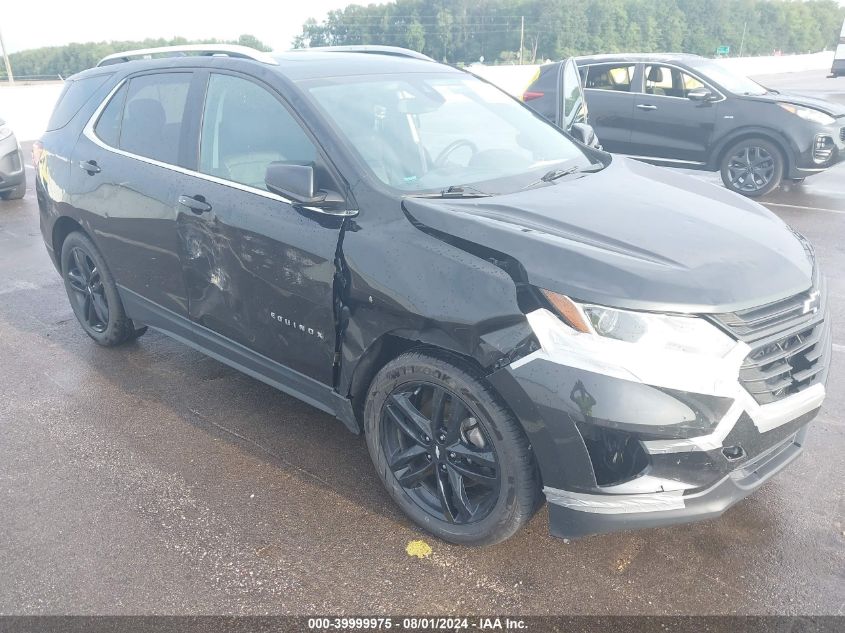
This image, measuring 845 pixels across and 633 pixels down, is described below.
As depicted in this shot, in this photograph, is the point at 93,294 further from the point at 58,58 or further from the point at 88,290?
the point at 58,58

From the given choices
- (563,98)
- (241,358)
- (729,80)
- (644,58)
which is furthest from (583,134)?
(729,80)

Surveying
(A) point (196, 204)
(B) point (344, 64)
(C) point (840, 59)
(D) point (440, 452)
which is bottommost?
(C) point (840, 59)

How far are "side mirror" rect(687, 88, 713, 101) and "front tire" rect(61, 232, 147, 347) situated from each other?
24.7ft

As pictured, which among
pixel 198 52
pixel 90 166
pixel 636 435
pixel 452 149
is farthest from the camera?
pixel 90 166

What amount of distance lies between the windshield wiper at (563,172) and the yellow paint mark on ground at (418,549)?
1.60m

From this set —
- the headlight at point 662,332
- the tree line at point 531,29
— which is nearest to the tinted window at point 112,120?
the headlight at point 662,332

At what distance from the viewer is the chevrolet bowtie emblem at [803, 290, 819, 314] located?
263 cm

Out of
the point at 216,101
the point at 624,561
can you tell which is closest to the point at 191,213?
the point at 216,101

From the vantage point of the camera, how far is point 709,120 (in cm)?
931

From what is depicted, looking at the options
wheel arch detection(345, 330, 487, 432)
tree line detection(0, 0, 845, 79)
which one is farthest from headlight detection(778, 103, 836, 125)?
tree line detection(0, 0, 845, 79)

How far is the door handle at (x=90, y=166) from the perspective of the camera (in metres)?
4.31

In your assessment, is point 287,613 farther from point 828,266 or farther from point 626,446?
point 828,266

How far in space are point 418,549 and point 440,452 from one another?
1.37ft

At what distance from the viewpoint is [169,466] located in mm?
3518
